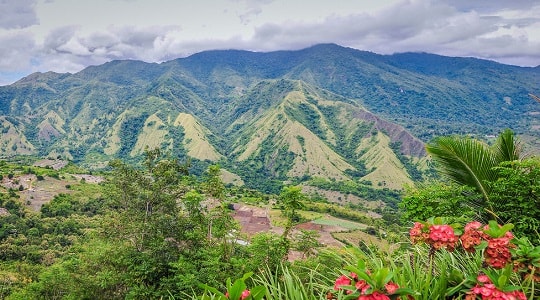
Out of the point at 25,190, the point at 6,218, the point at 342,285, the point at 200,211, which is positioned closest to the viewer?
the point at 342,285

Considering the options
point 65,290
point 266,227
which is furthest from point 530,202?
point 266,227

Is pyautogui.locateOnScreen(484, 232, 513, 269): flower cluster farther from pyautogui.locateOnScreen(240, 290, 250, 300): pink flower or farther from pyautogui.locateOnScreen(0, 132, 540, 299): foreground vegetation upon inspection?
pyautogui.locateOnScreen(240, 290, 250, 300): pink flower

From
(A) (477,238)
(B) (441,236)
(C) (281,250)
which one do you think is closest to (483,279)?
(B) (441,236)

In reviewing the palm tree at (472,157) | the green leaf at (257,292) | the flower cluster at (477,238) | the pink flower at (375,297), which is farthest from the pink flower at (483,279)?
the palm tree at (472,157)

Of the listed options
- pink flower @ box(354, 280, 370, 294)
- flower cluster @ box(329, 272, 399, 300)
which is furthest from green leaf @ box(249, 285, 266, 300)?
pink flower @ box(354, 280, 370, 294)

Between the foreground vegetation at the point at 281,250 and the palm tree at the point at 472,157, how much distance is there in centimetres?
4

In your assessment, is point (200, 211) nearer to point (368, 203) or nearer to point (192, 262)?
point (192, 262)

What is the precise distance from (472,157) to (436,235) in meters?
3.48

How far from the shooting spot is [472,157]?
605 cm

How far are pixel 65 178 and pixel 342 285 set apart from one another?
417 feet

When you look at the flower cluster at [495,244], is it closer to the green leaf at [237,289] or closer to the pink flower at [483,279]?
the pink flower at [483,279]

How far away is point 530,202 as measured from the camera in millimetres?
5848

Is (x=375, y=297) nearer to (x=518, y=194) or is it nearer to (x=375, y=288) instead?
(x=375, y=288)

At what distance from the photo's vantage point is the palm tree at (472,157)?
5910 millimetres
